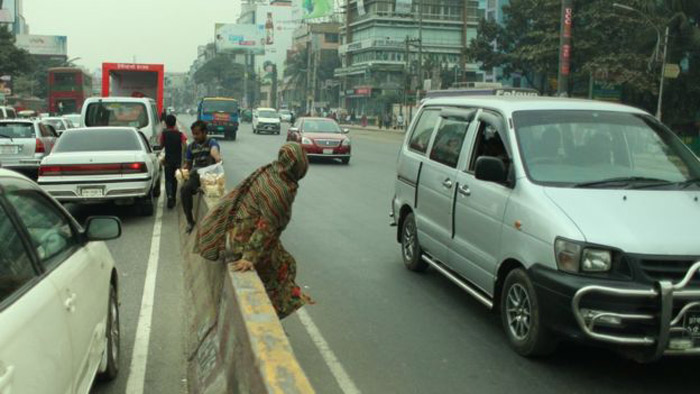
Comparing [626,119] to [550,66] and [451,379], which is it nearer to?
[451,379]

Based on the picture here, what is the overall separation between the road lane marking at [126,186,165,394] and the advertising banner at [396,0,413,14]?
92730 millimetres

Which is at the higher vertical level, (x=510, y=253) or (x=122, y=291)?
(x=510, y=253)

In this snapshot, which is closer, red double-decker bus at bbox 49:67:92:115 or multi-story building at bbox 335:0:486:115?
red double-decker bus at bbox 49:67:92:115

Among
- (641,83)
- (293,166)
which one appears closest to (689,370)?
(293,166)

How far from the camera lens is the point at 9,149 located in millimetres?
17500

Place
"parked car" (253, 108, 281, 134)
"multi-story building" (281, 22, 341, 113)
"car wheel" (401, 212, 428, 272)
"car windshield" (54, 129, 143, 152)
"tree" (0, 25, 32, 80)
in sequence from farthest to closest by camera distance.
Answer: "multi-story building" (281, 22, 341, 113), "tree" (0, 25, 32, 80), "parked car" (253, 108, 281, 134), "car windshield" (54, 129, 143, 152), "car wheel" (401, 212, 428, 272)

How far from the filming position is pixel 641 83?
124 feet

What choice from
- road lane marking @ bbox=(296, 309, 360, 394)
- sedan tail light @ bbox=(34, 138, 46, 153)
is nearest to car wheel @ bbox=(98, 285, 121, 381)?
road lane marking @ bbox=(296, 309, 360, 394)

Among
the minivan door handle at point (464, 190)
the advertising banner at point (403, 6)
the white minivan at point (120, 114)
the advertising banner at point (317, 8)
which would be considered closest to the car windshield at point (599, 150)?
the minivan door handle at point (464, 190)

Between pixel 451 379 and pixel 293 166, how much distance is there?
5.95 feet

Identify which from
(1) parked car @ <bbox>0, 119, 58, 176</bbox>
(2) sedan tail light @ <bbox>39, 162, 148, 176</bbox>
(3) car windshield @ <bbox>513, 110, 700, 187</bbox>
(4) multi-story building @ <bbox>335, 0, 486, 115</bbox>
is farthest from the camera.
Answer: (4) multi-story building @ <bbox>335, 0, 486, 115</bbox>

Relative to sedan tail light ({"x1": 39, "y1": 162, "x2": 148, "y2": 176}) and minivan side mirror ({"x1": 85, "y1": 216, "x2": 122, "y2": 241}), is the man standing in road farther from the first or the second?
minivan side mirror ({"x1": 85, "y1": 216, "x2": 122, "y2": 241})

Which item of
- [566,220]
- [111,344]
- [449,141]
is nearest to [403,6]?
[449,141]

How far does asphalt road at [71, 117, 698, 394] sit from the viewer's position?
5.03 meters
